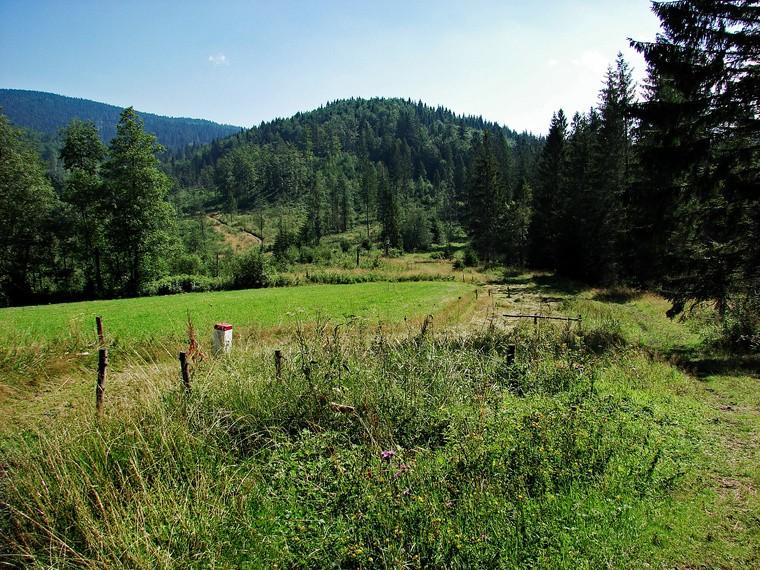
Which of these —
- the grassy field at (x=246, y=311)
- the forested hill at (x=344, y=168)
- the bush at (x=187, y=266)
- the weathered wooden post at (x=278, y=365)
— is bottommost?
the grassy field at (x=246, y=311)

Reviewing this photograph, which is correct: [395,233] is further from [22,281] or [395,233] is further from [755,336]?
[755,336]

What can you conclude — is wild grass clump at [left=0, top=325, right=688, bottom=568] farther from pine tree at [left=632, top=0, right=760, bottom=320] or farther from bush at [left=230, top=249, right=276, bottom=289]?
bush at [left=230, top=249, right=276, bottom=289]

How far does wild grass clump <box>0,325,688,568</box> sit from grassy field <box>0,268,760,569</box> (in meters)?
0.02

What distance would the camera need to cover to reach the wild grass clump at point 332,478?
11.1 ft

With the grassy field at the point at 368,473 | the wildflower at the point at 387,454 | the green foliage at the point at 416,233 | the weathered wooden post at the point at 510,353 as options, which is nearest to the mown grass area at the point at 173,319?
the grassy field at the point at 368,473

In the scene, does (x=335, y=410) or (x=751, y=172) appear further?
(x=751, y=172)

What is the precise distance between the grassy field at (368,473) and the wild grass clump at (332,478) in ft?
0.07

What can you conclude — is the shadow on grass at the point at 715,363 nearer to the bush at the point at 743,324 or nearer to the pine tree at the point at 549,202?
the bush at the point at 743,324

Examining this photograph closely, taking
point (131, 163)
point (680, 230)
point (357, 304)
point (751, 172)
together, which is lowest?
point (357, 304)

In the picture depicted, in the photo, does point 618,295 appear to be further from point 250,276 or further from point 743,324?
point 250,276

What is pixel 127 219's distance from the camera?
37.8 meters

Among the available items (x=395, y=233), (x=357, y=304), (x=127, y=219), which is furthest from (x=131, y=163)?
(x=395, y=233)

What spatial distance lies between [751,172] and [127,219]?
42.2 metres

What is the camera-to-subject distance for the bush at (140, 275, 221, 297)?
38406mm
